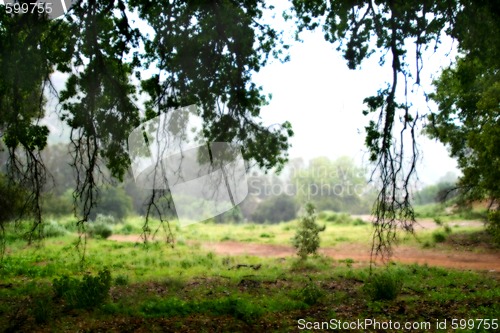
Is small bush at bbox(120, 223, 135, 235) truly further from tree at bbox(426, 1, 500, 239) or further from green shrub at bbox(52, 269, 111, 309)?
tree at bbox(426, 1, 500, 239)

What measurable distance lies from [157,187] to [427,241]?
1481 centimetres

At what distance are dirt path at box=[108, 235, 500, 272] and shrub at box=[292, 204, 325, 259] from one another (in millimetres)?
1635

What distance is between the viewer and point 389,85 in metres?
7.81

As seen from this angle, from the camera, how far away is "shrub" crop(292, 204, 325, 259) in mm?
14531

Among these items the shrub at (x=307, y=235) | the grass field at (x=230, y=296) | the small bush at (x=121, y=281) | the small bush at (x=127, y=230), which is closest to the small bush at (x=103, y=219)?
the small bush at (x=127, y=230)

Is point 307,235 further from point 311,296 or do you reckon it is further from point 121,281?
point 121,281

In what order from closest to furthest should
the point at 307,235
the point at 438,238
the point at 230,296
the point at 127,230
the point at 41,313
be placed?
the point at 41,313, the point at 230,296, the point at 307,235, the point at 438,238, the point at 127,230

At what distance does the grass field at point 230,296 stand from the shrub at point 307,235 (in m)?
0.57

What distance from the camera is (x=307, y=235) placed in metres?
14.7

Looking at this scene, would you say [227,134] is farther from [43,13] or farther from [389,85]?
[43,13]

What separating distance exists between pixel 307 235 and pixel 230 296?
6436mm

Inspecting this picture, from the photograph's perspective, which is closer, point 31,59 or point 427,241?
point 31,59

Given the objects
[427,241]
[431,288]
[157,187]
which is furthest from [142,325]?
[427,241]

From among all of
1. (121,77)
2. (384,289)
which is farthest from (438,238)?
(121,77)
